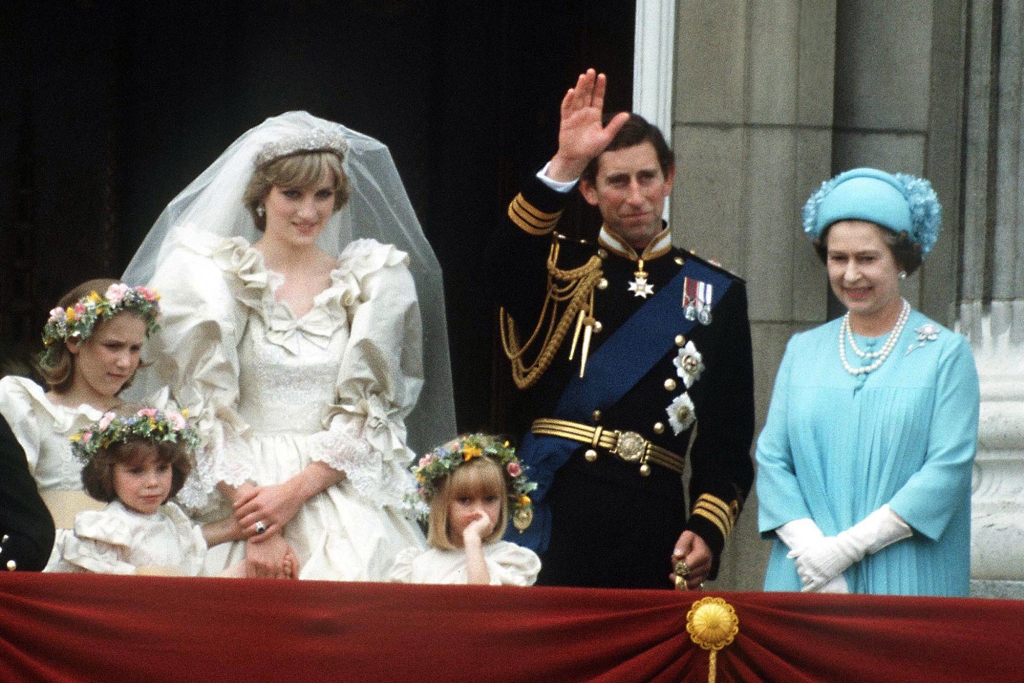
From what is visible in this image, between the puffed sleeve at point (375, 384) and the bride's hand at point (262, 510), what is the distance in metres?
0.13

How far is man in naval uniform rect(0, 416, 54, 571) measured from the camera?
13.3 ft

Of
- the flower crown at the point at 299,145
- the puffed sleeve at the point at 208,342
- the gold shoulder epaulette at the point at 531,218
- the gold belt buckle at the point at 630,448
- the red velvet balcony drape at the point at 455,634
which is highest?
the flower crown at the point at 299,145

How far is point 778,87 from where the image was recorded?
5812 mm

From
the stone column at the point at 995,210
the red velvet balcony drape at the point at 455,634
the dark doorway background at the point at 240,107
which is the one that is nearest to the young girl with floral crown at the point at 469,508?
the red velvet balcony drape at the point at 455,634

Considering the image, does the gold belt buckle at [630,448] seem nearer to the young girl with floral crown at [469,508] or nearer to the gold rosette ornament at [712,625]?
the young girl with floral crown at [469,508]

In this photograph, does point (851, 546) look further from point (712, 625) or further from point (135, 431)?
point (135, 431)

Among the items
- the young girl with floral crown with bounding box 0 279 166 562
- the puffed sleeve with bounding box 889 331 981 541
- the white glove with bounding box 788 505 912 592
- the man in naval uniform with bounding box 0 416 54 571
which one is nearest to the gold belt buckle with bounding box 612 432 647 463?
the white glove with bounding box 788 505 912 592

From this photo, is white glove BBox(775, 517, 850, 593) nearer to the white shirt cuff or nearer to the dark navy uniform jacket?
the dark navy uniform jacket

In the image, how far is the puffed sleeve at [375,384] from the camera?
15.2 feet

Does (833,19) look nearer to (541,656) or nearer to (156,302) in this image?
(156,302)

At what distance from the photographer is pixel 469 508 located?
14.3ft

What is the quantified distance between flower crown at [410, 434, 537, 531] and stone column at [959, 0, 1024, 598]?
1.71 metres

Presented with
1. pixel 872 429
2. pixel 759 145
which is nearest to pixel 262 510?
pixel 872 429

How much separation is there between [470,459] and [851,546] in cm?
86
